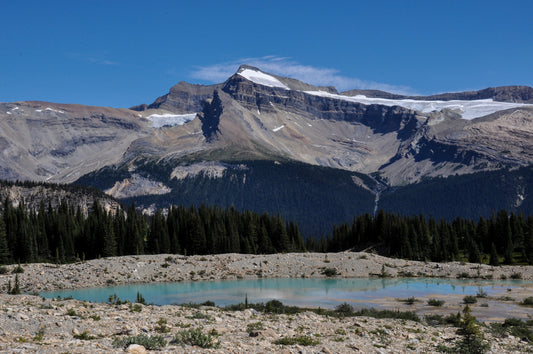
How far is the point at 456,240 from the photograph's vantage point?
107 m

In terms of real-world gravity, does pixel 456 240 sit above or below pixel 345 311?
above

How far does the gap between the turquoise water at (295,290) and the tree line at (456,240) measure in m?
29.1

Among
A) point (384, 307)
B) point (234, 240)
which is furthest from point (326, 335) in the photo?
point (234, 240)

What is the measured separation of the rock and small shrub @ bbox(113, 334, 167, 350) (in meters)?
0.39

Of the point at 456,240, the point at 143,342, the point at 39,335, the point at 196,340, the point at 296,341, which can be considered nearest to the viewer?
the point at 143,342

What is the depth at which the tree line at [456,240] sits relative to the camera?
10069 centimetres

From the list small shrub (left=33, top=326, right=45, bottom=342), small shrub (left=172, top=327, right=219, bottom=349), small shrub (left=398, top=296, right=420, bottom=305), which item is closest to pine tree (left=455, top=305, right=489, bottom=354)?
small shrub (left=172, top=327, right=219, bottom=349)

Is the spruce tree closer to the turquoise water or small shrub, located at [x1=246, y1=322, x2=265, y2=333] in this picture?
the turquoise water

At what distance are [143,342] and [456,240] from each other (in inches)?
3785

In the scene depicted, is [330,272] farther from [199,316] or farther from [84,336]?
[84,336]

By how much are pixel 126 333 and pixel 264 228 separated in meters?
91.9

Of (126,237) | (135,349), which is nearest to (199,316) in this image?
(135,349)

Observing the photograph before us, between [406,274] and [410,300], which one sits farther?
[406,274]

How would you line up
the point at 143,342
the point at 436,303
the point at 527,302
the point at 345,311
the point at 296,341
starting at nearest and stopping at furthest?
the point at 143,342
the point at 296,341
the point at 345,311
the point at 436,303
the point at 527,302
